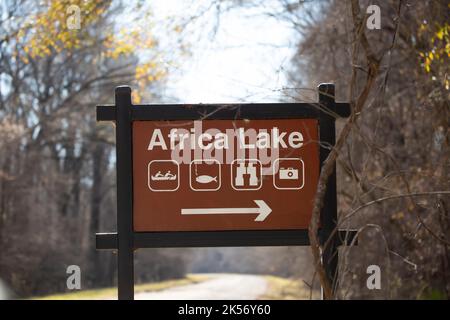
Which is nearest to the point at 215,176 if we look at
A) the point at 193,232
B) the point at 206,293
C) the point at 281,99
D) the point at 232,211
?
the point at 232,211

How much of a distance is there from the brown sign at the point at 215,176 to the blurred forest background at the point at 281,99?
1.76 feet

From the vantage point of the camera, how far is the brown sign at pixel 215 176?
7008mm

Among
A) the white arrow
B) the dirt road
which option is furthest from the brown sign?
the dirt road

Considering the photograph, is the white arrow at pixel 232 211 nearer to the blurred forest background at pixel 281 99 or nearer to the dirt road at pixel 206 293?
the blurred forest background at pixel 281 99

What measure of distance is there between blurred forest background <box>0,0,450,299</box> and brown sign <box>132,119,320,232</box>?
0.54 meters

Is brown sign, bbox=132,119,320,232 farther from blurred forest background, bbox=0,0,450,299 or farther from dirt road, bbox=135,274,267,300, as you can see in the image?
dirt road, bbox=135,274,267,300

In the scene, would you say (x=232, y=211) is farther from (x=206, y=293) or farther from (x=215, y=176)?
(x=206, y=293)

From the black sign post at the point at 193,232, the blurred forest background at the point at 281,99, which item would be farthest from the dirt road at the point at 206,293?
the black sign post at the point at 193,232

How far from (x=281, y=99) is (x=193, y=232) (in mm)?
5022

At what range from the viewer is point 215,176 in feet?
23.1

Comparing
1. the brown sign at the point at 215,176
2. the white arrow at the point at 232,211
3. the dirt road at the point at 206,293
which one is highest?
the brown sign at the point at 215,176

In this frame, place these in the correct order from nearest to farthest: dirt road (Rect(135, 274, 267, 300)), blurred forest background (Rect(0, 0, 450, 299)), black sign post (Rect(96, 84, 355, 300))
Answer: black sign post (Rect(96, 84, 355, 300)) → blurred forest background (Rect(0, 0, 450, 299)) → dirt road (Rect(135, 274, 267, 300))

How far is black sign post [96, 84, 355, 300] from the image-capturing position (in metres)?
6.93

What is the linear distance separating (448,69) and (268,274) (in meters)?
40.2
